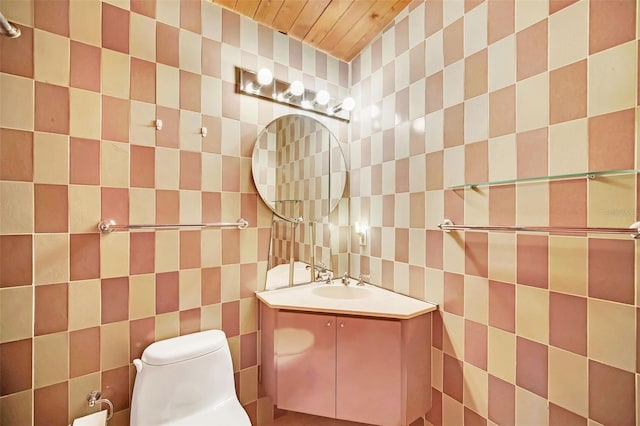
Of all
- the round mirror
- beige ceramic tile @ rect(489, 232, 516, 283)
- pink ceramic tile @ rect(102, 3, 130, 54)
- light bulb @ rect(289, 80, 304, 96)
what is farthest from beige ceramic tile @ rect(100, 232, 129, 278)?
beige ceramic tile @ rect(489, 232, 516, 283)

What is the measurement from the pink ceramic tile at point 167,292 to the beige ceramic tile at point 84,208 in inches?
14.9

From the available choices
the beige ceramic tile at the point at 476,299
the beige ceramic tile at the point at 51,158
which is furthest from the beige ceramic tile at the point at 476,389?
the beige ceramic tile at the point at 51,158

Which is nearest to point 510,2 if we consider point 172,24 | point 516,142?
point 516,142

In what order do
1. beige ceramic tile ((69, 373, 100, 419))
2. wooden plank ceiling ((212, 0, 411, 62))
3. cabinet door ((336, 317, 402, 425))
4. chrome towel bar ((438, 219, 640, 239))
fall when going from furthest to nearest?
wooden plank ceiling ((212, 0, 411, 62))
cabinet door ((336, 317, 402, 425))
beige ceramic tile ((69, 373, 100, 419))
chrome towel bar ((438, 219, 640, 239))

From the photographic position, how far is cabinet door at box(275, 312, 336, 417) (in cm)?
132

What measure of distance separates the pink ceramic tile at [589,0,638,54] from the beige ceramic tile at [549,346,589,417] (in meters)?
1.09

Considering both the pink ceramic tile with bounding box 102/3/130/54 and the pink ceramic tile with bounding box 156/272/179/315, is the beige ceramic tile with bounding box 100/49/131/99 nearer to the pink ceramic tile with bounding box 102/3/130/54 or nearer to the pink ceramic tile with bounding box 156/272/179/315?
the pink ceramic tile with bounding box 102/3/130/54

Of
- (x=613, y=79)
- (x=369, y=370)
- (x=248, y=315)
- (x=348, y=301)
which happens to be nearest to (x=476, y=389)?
(x=369, y=370)

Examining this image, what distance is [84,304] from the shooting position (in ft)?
3.85

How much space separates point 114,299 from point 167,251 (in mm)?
300

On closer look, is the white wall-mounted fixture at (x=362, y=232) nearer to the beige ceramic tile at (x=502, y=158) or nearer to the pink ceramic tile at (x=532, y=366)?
the beige ceramic tile at (x=502, y=158)

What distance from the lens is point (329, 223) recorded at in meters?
2.00

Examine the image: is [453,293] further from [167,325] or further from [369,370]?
[167,325]

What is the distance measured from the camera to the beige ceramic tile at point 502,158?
1.12 metres
